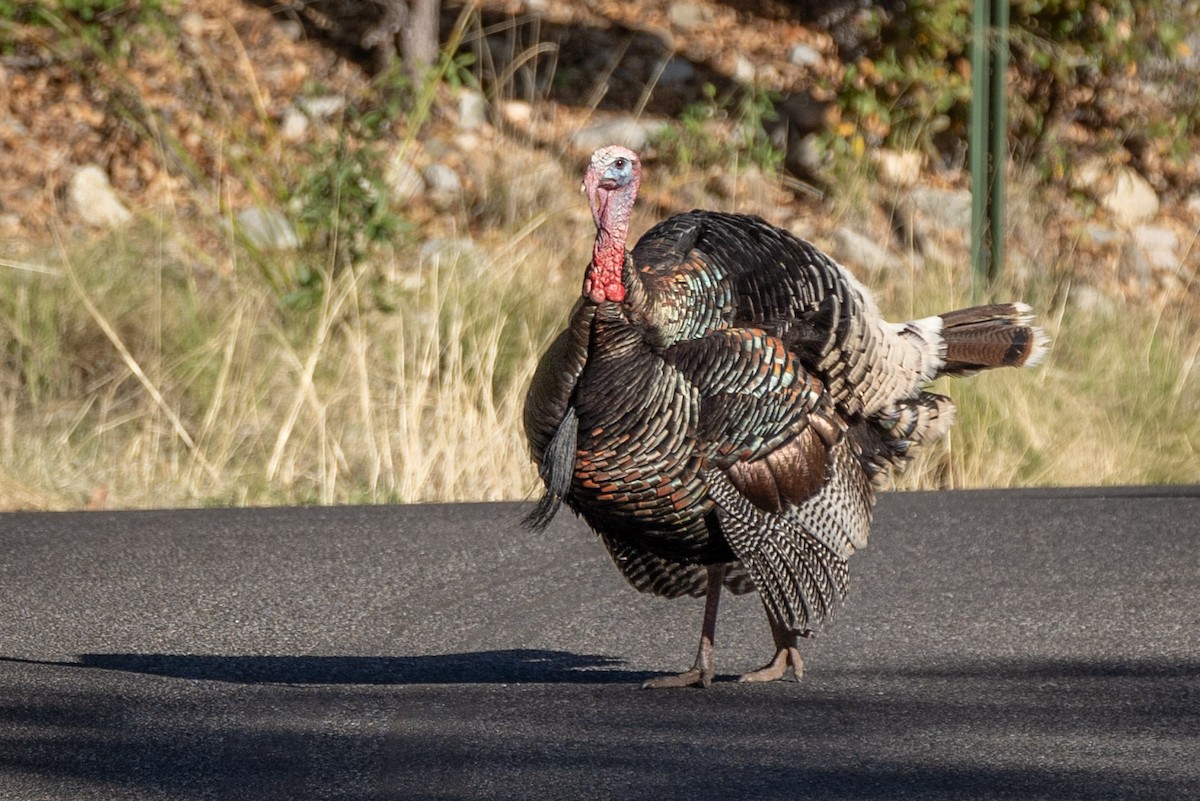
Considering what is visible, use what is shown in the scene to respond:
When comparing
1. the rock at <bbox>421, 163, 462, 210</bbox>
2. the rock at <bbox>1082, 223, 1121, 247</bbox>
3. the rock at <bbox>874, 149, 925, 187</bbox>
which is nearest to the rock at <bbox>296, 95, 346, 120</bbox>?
the rock at <bbox>421, 163, 462, 210</bbox>

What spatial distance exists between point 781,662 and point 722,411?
814mm

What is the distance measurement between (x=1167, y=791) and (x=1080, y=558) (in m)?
2.60

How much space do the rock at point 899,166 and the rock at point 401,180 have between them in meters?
3.22

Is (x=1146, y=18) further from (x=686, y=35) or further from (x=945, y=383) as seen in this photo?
(x=945, y=383)

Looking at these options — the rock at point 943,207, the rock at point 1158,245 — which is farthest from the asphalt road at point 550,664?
the rock at point 1158,245

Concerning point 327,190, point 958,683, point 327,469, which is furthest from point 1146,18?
point 958,683

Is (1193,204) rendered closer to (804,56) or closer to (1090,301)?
(804,56)

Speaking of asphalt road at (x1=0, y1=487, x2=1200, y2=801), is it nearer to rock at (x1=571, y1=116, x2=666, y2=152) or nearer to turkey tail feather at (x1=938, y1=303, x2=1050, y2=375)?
turkey tail feather at (x1=938, y1=303, x2=1050, y2=375)

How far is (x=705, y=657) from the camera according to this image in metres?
4.44

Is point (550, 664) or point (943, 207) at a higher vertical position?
point (943, 207)

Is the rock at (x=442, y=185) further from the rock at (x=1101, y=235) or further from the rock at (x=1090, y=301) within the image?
the rock at (x=1101, y=235)

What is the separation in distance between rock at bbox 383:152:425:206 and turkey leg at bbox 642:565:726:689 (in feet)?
15.0

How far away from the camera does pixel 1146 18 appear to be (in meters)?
12.6

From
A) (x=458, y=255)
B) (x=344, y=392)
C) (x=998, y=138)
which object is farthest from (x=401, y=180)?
(x=998, y=138)
